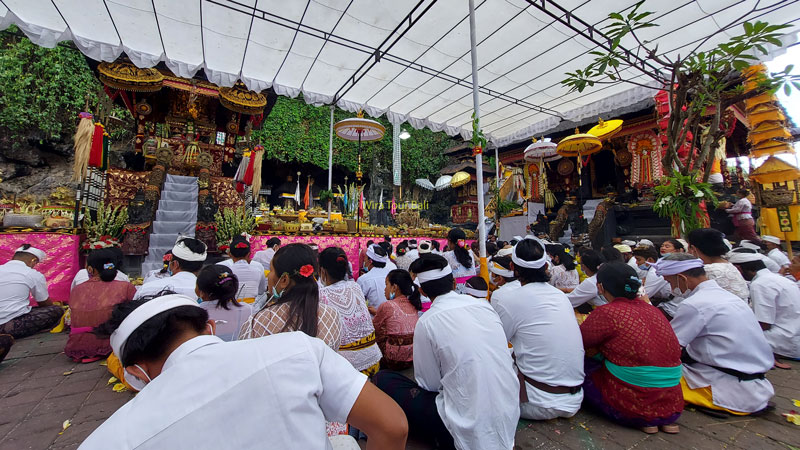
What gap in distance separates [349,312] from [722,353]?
2794 millimetres

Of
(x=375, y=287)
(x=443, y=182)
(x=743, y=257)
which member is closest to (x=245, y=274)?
(x=375, y=287)

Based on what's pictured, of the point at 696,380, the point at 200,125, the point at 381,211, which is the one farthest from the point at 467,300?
the point at 381,211

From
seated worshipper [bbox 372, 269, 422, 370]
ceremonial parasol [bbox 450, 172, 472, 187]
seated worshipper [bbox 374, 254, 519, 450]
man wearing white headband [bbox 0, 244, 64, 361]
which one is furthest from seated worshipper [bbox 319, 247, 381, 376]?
ceremonial parasol [bbox 450, 172, 472, 187]

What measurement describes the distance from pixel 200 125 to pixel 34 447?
38.2 ft

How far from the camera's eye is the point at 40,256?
4.47m

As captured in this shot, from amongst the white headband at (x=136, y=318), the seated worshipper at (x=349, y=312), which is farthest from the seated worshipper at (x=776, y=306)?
the white headband at (x=136, y=318)

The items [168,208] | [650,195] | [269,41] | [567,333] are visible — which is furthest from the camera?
[650,195]

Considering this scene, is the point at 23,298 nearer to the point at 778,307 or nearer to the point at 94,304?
the point at 94,304

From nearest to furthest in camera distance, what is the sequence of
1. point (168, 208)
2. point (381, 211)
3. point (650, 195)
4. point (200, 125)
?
point (168, 208) < point (650, 195) < point (200, 125) < point (381, 211)

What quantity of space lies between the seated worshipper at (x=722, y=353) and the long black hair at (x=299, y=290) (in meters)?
2.75

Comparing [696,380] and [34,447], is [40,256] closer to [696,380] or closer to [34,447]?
[34,447]

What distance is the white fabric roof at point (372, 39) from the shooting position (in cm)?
557

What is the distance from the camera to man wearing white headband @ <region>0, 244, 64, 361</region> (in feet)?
12.3

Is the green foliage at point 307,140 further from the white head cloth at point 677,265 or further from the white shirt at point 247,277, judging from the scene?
the white head cloth at point 677,265
